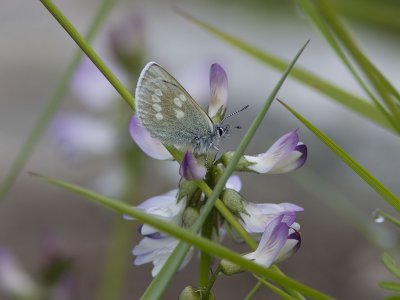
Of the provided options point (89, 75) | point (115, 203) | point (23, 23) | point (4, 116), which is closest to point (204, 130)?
point (115, 203)

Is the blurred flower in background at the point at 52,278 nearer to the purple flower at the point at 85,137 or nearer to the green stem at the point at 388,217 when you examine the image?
Result: the purple flower at the point at 85,137

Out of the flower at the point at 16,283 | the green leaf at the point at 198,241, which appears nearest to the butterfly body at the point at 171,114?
the green leaf at the point at 198,241

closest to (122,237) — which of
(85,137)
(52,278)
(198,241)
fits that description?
(52,278)

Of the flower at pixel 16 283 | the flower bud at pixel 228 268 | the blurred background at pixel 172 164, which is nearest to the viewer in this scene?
the flower bud at pixel 228 268

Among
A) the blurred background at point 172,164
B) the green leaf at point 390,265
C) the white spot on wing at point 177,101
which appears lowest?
the blurred background at point 172,164

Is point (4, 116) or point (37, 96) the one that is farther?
point (37, 96)

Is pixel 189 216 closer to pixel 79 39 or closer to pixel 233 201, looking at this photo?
pixel 233 201

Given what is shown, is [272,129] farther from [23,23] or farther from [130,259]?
[23,23]
